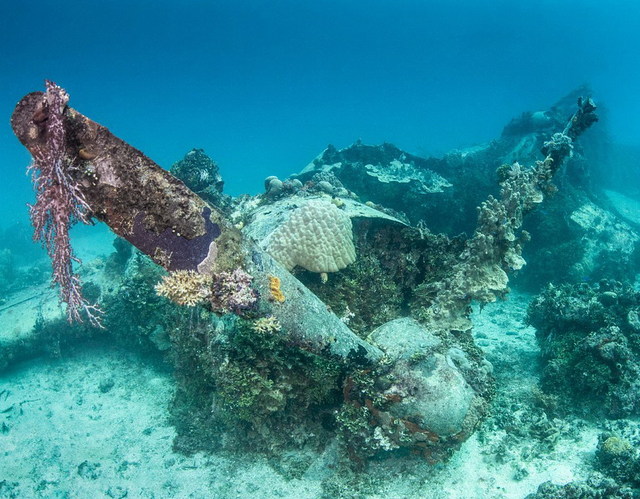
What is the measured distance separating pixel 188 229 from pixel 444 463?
5745 mm

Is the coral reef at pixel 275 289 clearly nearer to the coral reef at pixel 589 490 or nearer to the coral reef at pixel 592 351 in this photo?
the coral reef at pixel 589 490

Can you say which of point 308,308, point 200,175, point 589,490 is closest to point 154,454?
point 308,308

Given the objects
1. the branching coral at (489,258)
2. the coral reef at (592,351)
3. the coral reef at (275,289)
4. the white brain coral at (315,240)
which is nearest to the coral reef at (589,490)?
the coral reef at (592,351)

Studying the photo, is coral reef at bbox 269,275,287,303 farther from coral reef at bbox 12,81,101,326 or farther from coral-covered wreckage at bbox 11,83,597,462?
coral reef at bbox 12,81,101,326

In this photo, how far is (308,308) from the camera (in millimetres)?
5164

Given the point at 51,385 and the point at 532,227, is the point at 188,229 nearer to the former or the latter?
the point at 51,385

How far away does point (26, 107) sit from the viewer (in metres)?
2.85

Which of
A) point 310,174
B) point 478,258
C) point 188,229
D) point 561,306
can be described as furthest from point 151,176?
point 310,174

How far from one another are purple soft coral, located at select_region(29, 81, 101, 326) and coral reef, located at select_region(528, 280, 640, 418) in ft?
28.9

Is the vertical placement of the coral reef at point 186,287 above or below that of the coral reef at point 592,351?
above

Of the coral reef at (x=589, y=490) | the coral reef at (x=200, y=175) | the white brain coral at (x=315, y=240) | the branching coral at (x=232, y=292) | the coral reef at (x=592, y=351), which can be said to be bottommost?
the coral reef at (x=589, y=490)

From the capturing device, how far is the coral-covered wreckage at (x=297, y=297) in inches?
133

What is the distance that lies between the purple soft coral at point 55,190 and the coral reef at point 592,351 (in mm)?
8818

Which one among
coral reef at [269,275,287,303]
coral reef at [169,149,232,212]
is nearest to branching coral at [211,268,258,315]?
coral reef at [269,275,287,303]
